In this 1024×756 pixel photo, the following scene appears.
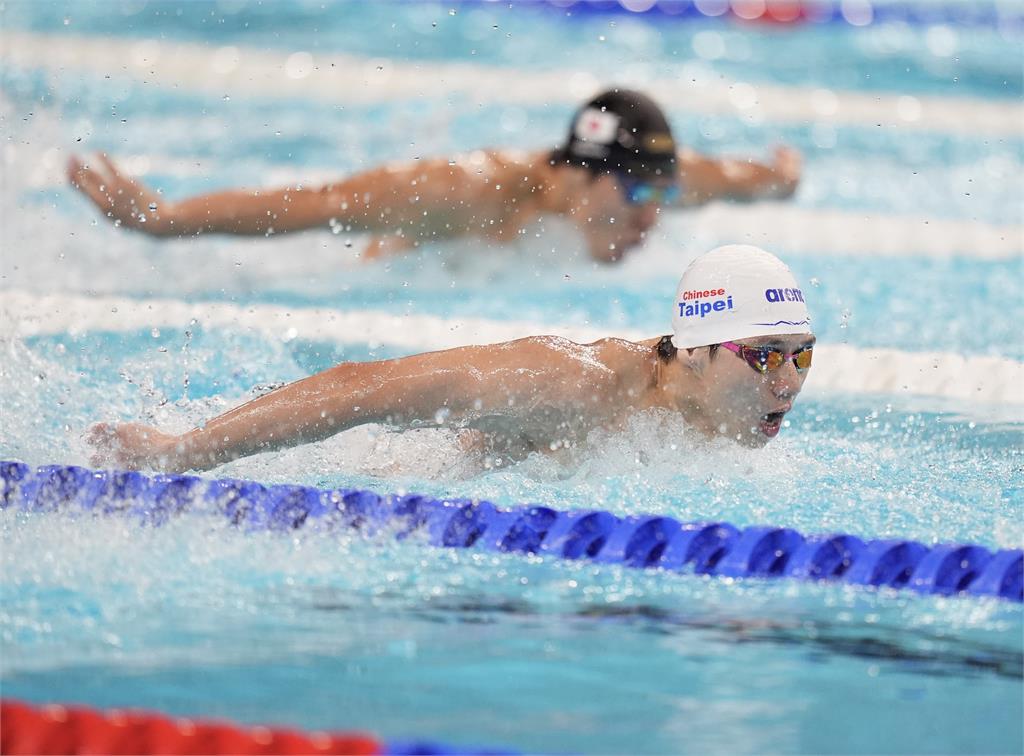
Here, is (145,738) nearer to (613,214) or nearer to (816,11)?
(613,214)

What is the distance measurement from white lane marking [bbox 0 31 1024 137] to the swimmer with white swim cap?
17.2 ft

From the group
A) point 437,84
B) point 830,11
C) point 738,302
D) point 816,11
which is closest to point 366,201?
point 738,302

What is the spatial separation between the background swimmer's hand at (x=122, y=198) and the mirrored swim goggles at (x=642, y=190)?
57.0 inches

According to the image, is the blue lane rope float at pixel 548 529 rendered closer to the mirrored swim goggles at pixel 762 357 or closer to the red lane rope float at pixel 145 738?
the mirrored swim goggles at pixel 762 357

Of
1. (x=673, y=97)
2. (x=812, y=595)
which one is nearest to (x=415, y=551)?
(x=812, y=595)

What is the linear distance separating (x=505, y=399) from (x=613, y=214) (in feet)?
6.53

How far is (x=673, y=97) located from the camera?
28.5 ft

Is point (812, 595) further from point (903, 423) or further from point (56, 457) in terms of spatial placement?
point (56, 457)

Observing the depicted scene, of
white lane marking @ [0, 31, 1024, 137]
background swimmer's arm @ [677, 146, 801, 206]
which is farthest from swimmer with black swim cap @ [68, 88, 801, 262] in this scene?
white lane marking @ [0, 31, 1024, 137]

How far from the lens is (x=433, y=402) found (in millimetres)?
3174

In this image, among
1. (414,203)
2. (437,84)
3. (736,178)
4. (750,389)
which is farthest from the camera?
(437,84)

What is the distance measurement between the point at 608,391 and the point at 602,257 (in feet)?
7.43

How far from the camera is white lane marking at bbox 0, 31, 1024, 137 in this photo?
8.50 m

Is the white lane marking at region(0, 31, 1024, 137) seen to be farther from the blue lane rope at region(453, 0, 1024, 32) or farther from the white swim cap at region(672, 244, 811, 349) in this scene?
the white swim cap at region(672, 244, 811, 349)
